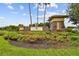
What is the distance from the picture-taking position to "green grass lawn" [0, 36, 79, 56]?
171 cm

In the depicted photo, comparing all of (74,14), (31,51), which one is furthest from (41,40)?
(74,14)

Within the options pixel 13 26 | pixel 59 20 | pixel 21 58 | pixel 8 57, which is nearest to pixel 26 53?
pixel 21 58

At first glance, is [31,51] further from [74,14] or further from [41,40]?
[74,14]

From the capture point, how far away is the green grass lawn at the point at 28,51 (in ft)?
5.61

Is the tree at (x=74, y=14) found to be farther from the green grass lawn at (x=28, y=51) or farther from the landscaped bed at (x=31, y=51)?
the green grass lawn at (x=28, y=51)

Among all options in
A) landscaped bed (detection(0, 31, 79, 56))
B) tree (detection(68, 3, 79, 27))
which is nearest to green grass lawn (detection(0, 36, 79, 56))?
landscaped bed (detection(0, 31, 79, 56))

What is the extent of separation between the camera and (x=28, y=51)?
172 centimetres

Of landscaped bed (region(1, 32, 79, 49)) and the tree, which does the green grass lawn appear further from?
the tree

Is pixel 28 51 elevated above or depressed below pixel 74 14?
below

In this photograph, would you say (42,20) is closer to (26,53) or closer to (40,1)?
(40,1)

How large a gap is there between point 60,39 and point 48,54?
0.18 meters

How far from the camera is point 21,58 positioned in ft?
5.61

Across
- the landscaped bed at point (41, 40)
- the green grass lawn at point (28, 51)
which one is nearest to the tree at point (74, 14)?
the landscaped bed at point (41, 40)

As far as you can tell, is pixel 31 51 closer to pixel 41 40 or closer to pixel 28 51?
pixel 28 51
